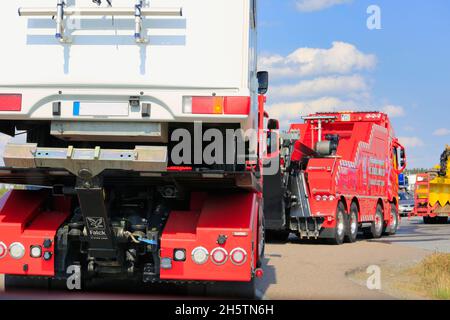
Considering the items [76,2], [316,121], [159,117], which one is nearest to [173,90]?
[159,117]

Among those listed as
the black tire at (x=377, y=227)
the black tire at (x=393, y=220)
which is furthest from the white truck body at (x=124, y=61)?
the black tire at (x=393, y=220)

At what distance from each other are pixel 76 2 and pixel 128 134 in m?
1.43

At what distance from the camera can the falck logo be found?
22.5 feet

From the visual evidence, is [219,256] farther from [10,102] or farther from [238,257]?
[10,102]

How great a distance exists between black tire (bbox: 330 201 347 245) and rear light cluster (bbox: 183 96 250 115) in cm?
1019

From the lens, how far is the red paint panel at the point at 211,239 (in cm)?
690

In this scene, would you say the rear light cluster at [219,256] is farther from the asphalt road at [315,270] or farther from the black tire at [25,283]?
the black tire at [25,283]

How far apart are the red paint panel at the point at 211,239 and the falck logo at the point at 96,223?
652 millimetres

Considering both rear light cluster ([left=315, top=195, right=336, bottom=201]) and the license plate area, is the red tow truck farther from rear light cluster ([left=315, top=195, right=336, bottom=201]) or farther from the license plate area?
the license plate area

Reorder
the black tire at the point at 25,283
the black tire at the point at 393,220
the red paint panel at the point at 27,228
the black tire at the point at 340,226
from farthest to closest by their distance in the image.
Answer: the black tire at the point at 393,220 → the black tire at the point at 340,226 → the black tire at the point at 25,283 → the red paint panel at the point at 27,228

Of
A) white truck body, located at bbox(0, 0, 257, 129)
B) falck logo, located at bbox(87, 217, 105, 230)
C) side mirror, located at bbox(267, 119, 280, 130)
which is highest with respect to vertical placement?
white truck body, located at bbox(0, 0, 257, 129)

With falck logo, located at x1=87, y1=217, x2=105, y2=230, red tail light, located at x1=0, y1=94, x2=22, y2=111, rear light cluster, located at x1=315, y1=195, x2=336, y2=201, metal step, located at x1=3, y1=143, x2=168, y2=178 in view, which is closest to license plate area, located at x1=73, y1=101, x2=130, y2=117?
metal step, located at x1=3, y1=143, x2=168, y2=178

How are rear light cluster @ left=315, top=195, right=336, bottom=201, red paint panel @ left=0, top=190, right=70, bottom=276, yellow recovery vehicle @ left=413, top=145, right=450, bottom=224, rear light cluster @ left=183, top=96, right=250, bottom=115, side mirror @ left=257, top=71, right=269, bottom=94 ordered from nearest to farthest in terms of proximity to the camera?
rear light cluster @ left=183, top=96, right=250, bottom=115 → red paint panel @ left=0, top=190, right=70, bottom=276 → side mirror @ left=257, top=71, right=269, bottom=94 → rear light cluster @ left=315, top=195, right=336, bottom=201 → yellow recovery vehicle @ left=413, top=145, right=450, bottom=224
